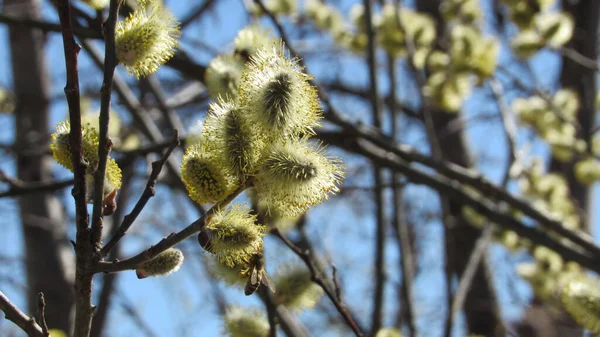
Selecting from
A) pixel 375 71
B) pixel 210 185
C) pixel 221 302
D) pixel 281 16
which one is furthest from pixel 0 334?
pixel 210 185

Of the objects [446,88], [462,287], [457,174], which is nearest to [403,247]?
[462,287]

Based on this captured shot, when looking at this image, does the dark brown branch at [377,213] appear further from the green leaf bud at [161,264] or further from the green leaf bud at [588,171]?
the green leaf bud at [161,264]

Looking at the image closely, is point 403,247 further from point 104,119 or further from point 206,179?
point 104,119

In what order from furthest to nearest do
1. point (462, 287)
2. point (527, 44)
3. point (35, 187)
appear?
point (527, 44), point (462, 287), point (35, 187)

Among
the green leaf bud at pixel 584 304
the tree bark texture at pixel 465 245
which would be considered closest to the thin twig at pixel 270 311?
the green leaf bud at pixel 584 304

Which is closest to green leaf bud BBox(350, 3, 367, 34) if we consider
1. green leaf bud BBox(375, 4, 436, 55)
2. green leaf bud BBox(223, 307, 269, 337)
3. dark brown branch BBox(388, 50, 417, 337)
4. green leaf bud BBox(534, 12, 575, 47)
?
green leaf bud BBox(375, 4, 436, 55)
